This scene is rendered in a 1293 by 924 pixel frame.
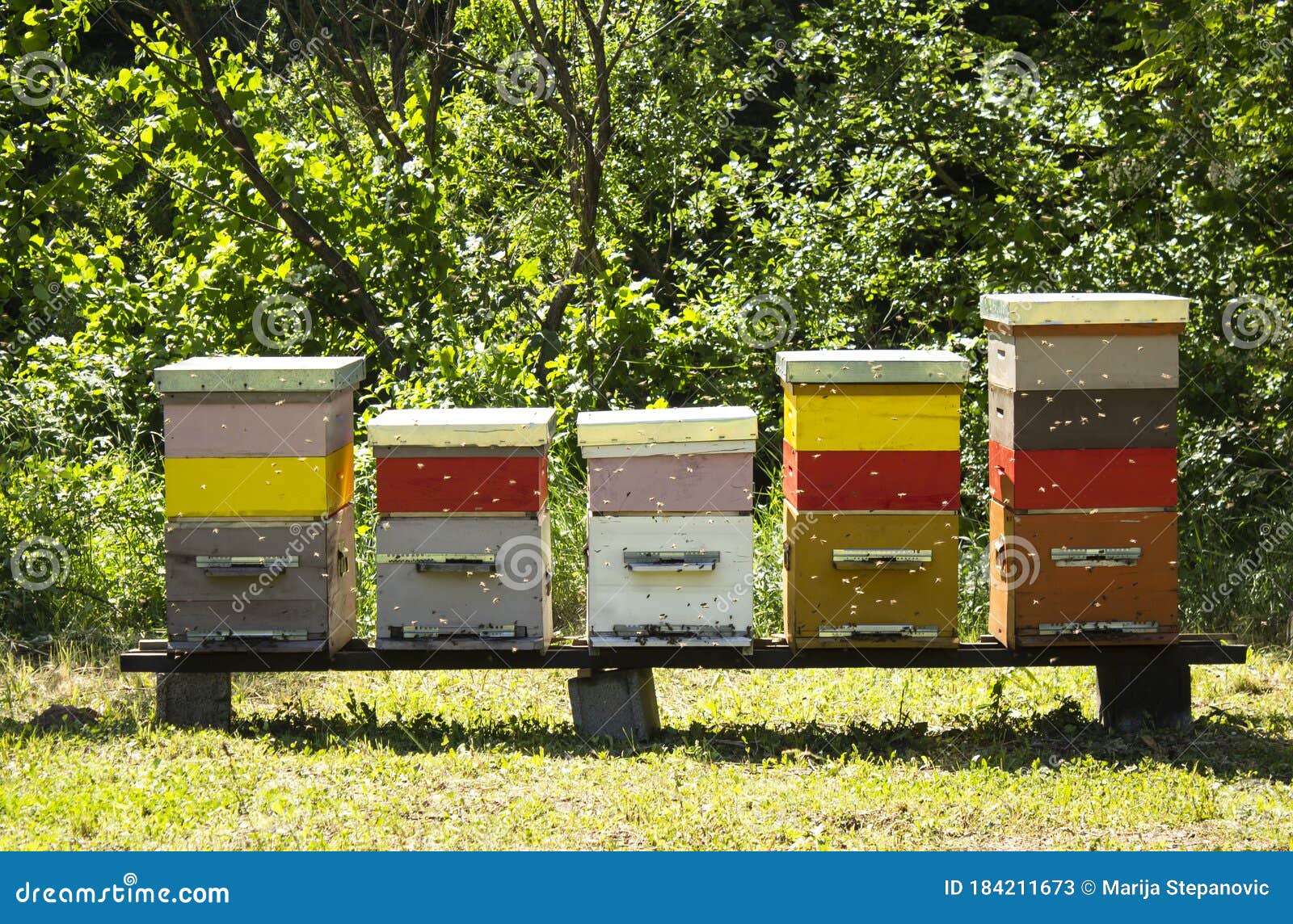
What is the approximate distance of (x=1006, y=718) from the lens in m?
5.06

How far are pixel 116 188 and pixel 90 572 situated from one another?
24.5ft

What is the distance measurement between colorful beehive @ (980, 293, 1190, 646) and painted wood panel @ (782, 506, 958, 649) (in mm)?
256

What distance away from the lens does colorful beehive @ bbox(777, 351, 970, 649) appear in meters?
4.61

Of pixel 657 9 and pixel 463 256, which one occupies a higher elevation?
pixel 657 9

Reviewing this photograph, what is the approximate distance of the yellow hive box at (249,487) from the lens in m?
4.68

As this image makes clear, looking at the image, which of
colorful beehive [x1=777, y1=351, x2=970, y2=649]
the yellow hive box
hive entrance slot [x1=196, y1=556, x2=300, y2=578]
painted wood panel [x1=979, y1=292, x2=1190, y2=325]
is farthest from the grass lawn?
painted wood panel [x1=979, y1=292, x2=1190, y2=325]

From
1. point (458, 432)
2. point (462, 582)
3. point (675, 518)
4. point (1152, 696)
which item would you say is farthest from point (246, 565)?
point (1152, 696)

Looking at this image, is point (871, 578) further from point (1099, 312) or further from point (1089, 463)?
point (1099, 312)

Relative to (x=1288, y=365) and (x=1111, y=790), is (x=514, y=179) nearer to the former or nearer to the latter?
(x=1288, y=365)

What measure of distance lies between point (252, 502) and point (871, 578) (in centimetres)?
218

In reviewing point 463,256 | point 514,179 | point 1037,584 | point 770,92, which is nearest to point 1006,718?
point 1037,584

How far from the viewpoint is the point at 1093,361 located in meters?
4.62

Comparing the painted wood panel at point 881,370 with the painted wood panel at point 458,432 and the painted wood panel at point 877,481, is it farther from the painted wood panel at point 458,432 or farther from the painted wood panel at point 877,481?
the painted wood panel at point 458,432

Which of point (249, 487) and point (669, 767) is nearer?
point (669, 767)
